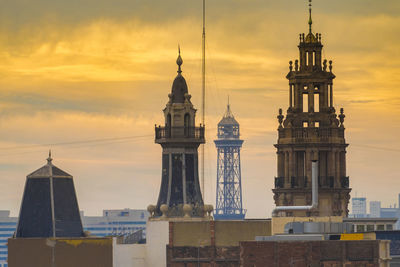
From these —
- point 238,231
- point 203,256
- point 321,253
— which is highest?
point 238,231

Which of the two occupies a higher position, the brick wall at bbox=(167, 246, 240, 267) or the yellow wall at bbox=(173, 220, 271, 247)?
the yellow wall at bbox=(173, 220, 271, 247)

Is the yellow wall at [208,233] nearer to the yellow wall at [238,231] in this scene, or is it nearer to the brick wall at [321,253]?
the yellow wall at [238,231]

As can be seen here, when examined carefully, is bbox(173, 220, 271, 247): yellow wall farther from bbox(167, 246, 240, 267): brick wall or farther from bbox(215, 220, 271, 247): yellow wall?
bbox(167, 246, 240, 267): brick wall

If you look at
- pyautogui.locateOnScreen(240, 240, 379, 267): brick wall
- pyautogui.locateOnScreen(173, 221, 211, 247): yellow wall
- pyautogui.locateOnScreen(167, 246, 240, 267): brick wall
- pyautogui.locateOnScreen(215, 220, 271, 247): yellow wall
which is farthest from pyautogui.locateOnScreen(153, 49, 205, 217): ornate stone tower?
pyautogui.locateOnScreen(240, 240, 379, 267): brick wall

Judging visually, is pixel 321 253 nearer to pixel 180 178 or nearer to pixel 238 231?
pixel 238 231

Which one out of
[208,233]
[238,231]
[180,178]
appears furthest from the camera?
[180,178]

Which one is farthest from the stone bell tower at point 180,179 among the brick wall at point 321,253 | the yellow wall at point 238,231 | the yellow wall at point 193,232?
the brick wall at point 321,253

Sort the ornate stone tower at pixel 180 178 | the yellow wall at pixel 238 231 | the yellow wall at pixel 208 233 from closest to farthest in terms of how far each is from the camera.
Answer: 1. the yellow wall at pixel 208 233
2. the yellow wall at pixel 238 231
3. the ornate stone tower at pixel 180 178

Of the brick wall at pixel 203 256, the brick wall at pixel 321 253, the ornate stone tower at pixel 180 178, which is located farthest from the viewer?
the ornate stone tower at pixel 180 178

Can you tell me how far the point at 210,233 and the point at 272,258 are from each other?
69.6 ft

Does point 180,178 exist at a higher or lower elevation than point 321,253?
higher

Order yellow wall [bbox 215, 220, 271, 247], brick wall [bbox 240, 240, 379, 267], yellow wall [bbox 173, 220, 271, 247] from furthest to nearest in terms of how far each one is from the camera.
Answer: yellow wall [bbox 215, 220, 271, 247] < yellow wall [bbox 173, 220, 271, 247] < brick wall [bbox 240, 240, 379, 267]

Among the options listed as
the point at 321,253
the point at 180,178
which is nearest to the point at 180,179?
the point at 180,178

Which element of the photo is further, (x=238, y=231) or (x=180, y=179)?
(x=180, y=179)
